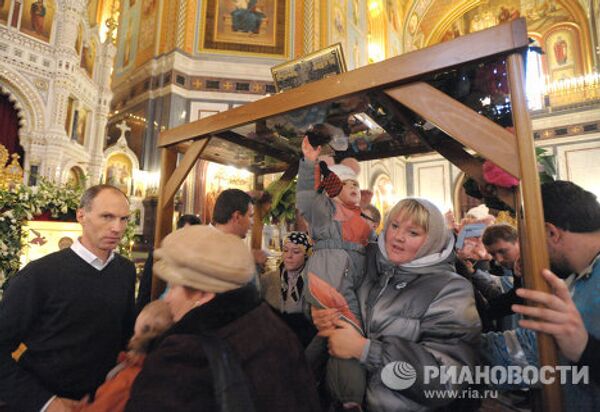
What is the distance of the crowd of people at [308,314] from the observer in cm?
110

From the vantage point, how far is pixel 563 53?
1529cm

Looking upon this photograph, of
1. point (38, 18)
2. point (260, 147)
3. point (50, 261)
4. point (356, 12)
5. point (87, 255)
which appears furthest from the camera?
point (356, 12)

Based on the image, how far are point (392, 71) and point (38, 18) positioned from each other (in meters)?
12.3

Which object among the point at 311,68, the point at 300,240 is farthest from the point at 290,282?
the point at 311,68

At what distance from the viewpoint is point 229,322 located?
1149mm

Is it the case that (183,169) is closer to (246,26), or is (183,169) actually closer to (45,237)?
(45,237)

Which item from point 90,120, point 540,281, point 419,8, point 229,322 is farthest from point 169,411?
point 419,8

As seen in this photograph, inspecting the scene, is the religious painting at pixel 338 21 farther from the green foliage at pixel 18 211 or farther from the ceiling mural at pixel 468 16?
the green foliage at pixel 18 211

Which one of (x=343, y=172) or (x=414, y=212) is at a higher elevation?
(x=343, y=172)

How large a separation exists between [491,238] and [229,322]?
2.36 metres

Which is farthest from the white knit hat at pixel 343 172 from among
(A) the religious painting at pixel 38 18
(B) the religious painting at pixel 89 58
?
(B) the religious painting at pixel 89 58

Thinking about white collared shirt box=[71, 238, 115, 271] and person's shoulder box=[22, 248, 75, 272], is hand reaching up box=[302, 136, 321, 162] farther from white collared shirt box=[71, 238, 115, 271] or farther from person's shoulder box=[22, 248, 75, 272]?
person's shoulder box=[22, 248, 75, 272]

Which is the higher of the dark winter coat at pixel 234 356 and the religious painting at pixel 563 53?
the religious painting at pixel 563 53

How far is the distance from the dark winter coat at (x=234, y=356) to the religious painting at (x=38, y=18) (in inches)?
487
